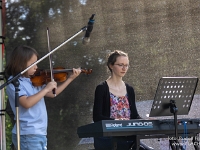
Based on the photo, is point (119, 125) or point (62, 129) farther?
point (62, 129)

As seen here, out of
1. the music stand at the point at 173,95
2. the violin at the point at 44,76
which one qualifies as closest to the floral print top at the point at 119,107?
the violin at the point at 44,76

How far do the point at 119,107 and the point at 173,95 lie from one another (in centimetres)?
74

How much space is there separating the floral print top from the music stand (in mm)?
625

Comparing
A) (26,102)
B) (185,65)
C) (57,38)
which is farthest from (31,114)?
(185,65)

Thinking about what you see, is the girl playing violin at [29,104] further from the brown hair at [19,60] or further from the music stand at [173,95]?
the music stand at [173,95]

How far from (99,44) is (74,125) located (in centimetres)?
90

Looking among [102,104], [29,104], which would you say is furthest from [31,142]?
[102,104]

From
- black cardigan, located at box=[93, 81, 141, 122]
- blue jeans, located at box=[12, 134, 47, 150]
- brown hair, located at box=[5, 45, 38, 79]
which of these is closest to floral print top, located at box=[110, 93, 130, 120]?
black cardigan, located at box=[93, 81, 141, 122]

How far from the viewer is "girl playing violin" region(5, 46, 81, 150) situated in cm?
327

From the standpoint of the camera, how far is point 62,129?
4.35 m

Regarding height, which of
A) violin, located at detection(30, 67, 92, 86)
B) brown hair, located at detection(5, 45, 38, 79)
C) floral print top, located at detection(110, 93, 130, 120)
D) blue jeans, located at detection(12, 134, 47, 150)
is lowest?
blue jeans, located at detection(12, 134, 47, 150)

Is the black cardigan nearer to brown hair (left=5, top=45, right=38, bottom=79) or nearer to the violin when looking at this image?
the violin

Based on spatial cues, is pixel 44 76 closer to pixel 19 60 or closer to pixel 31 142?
pixel 19 60

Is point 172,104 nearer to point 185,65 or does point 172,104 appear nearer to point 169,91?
point 169,91
